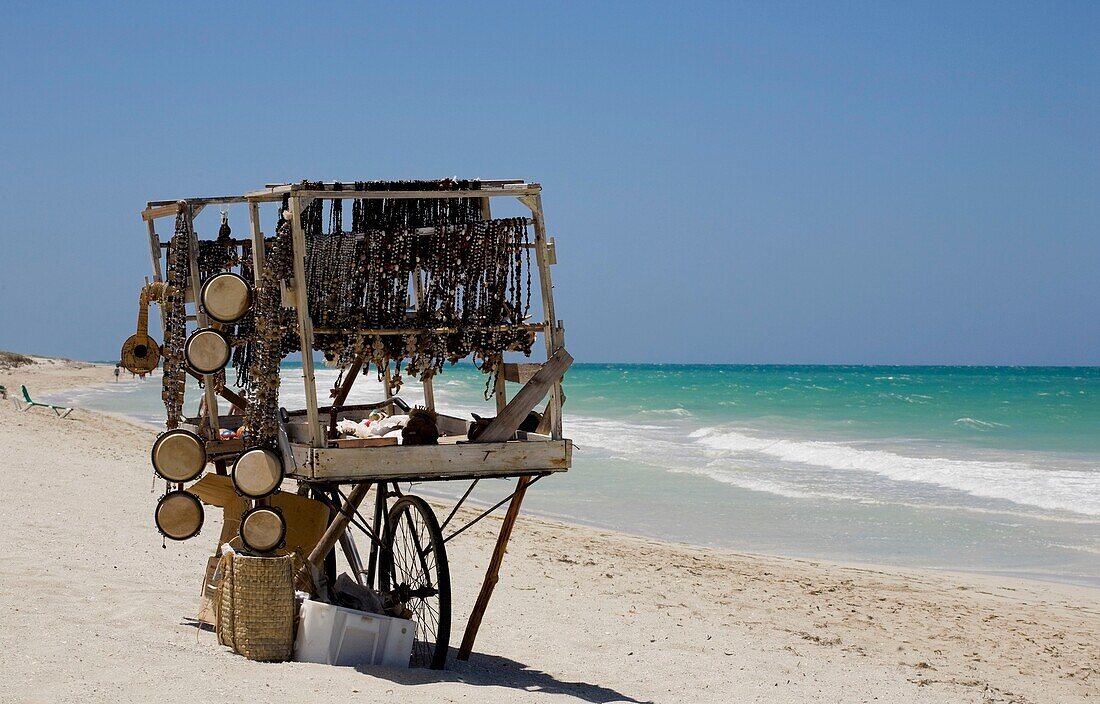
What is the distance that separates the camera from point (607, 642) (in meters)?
7.85

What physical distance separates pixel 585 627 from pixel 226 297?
141 inches

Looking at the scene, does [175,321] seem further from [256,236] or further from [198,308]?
[256,236]

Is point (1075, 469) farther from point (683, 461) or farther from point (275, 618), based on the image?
point (275, 618)

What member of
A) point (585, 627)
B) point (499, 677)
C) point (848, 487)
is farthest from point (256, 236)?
point (848, 487)

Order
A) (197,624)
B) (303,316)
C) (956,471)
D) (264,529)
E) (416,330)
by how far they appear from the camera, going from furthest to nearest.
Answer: (956,471) → (197,624) → (264,529) → (416,330) → (303,316)

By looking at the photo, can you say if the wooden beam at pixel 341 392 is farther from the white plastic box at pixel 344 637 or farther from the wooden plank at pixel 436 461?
the white plastic box at pixel 344 637

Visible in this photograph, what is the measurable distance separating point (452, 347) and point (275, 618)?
1.62m

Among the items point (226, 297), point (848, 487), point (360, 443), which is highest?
point (226, 297)

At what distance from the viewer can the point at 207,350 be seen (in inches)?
244

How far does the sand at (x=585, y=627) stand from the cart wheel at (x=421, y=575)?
233 millimetres

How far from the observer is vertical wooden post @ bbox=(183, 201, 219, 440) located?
6934mm

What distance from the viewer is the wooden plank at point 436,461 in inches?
225

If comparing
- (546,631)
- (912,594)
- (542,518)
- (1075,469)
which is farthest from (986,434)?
(546,631)

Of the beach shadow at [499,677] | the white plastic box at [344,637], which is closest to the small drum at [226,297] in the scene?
the white plastic box at [344,637]
